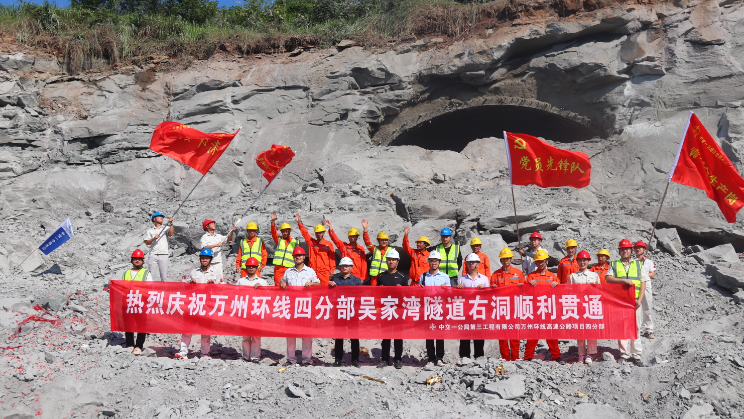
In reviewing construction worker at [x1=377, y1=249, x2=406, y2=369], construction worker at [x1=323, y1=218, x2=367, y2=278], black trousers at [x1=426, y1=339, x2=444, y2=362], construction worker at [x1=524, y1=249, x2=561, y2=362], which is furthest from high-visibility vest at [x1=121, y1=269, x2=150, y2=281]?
construction worker at [x1=524, y1=249, x2=561, y2=362]

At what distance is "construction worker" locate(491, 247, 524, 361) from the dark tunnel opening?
26.3ft

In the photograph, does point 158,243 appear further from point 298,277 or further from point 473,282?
point 473,282

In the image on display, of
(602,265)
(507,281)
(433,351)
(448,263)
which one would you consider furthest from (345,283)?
(602,265)

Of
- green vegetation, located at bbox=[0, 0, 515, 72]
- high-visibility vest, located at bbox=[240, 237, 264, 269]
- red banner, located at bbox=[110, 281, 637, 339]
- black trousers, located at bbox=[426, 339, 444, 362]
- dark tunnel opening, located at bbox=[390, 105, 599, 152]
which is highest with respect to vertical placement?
green vegetation, located at bbox=[0, 0, 515, 72]

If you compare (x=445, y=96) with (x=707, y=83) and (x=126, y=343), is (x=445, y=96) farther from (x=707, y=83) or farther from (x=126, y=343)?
(x=126, y=343)

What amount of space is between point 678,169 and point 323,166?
7.53 metres

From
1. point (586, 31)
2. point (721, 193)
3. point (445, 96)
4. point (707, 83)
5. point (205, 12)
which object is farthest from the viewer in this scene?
point (205, 12)

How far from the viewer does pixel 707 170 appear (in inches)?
299

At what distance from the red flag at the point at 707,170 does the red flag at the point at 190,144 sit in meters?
6.13

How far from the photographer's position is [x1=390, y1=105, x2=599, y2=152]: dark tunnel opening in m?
14.4

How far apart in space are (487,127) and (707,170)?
829cm

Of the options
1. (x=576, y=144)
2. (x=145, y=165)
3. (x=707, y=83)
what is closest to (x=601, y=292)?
(x=576, y=144)

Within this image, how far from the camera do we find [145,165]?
13.2 m

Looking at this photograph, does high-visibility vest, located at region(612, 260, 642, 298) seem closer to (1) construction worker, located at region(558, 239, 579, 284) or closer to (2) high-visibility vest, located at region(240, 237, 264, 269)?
(1) construction worker, located at region(558, 239, 579, 284)
